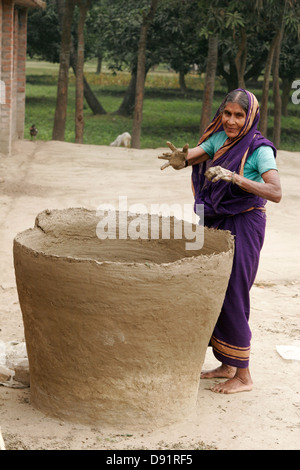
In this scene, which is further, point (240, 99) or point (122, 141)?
point (122, 141)

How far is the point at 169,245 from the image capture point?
4.35 metres

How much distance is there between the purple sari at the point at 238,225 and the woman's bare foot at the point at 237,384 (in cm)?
11

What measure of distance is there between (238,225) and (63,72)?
11.7 metres

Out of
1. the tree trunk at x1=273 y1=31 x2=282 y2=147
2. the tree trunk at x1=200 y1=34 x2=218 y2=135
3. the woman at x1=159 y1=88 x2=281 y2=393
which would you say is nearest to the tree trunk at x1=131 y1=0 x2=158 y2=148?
the tree trunk at x1=200 y1=34 x2=218 y2=135

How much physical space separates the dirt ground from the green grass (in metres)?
6.24

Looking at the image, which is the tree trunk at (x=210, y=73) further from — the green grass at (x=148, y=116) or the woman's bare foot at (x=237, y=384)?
the woman's bare foot at (x=237, y=384)

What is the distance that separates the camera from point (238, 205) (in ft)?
13.0

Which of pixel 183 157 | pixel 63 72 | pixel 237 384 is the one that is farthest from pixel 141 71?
pixel 237 384

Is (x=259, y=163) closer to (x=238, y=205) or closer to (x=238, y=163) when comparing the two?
(x=238, y=163)

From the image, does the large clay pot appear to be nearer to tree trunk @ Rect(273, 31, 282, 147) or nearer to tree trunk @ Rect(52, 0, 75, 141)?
tree trunk @ Rect(52, 0, 75, 141)

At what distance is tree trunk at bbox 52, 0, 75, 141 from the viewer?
1446 centimetres

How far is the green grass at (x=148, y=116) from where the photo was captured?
19547 millimetres

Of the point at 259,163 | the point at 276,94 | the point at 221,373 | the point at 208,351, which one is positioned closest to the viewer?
the point at 259,163

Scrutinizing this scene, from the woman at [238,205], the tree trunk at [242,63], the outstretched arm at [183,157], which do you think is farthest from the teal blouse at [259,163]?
the tree trunk at [242,63]
